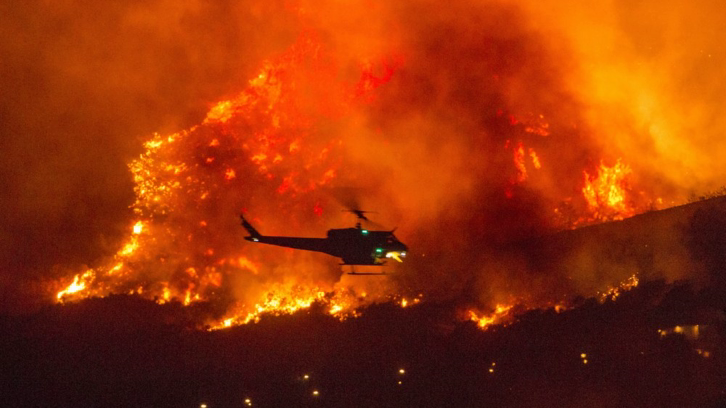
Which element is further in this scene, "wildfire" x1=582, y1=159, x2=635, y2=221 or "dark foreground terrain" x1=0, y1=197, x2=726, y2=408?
"wildfire" x1=582, y1=159, x2=635, y2=221

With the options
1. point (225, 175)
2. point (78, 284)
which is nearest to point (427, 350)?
point (225, 175)

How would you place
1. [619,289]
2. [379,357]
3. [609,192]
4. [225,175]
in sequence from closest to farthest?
[225,175]
[609,192]
[379,357]
[619,289]

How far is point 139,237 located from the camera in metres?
18.1

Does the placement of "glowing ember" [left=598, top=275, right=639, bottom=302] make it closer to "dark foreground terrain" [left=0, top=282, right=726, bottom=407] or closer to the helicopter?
"dark foreground terrain" [left=0, top=282, right=726, bottom=407]

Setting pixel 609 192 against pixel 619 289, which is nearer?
pixel 609 192

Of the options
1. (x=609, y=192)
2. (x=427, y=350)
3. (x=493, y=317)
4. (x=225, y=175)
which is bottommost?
(x=427, y=350)

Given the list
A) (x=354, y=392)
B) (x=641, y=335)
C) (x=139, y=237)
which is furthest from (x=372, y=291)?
(x=641, y=335)

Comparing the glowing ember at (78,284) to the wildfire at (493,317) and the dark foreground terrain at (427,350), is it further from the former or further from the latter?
the wildfire at (493,317)

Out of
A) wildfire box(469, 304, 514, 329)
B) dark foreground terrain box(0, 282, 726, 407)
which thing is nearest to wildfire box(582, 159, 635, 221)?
dark foreground terrain box(0, 282, 726, 407)

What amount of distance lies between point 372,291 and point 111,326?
27.1ft

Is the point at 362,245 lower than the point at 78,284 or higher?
lower

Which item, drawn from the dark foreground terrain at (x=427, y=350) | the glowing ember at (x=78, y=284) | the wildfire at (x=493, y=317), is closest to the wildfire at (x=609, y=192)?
the dark foreground terrain at (x=427, y=350)

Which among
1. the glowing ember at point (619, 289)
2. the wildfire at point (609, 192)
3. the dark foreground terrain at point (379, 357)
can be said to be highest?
the wildfire at point (609, 192)

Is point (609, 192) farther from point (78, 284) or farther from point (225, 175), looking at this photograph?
point (78, 284)
